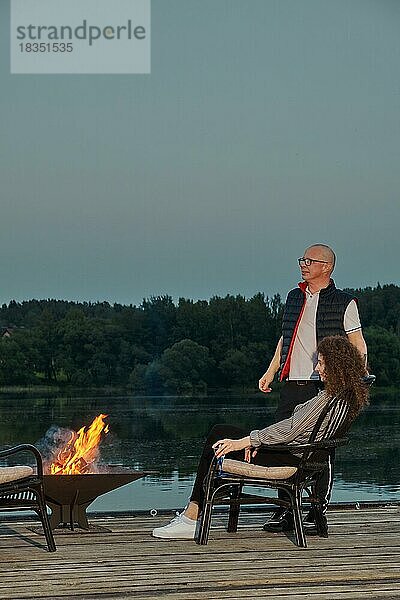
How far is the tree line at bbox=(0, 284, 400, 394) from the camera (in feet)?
52.4

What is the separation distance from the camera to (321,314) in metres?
5.05

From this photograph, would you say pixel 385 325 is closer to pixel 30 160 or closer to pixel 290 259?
pixel 290 259

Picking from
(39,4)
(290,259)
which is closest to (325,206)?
(290,259)

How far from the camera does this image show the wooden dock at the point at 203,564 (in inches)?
150

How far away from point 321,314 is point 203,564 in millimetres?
1221

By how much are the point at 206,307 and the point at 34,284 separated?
91.1 inches

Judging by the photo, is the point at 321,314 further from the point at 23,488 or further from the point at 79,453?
the point at 23,488

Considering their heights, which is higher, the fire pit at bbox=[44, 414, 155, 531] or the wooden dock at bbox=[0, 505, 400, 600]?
the fire pit at bbox=[44, 414, 155, 531]

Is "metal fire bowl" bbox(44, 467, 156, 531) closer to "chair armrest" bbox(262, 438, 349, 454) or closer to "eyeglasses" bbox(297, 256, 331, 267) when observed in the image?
"chair armrest" bbox(262, 438, 349, 454)

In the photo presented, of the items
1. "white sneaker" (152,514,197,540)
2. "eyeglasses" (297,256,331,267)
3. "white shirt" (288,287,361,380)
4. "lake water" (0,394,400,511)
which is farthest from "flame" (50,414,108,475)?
"lake water" (0,394,400,511)

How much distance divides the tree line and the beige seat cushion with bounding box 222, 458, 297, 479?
10.5m

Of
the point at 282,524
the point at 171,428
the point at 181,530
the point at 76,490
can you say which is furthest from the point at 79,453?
the point at 171,428

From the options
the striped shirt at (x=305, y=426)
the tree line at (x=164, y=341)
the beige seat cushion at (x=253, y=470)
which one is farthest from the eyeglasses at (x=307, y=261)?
the tree line at (x=164, y=341)

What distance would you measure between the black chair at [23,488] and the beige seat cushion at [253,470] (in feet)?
2.09
